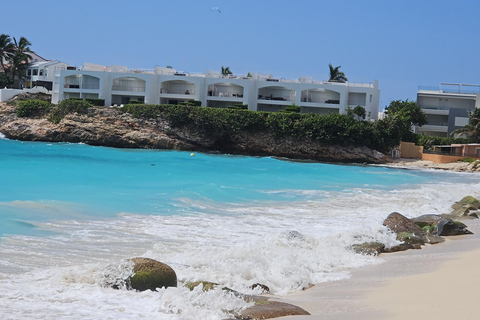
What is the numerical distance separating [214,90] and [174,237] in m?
52.9

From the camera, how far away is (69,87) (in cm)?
6762

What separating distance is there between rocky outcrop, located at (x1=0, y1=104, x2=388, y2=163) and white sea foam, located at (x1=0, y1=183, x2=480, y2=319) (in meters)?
38.6

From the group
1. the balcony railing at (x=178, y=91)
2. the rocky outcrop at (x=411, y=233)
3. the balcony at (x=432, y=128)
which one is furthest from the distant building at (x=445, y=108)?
the rocky outcrop at (x=411, y=233)

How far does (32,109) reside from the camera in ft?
210

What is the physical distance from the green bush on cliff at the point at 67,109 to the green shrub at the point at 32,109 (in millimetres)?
1480

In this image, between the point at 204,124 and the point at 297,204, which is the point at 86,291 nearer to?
the point at 297,204

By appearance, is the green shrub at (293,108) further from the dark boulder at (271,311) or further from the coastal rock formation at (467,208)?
the dark boulder at (271,311)

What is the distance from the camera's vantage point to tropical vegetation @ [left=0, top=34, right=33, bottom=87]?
80938 millimetres

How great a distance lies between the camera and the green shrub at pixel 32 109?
6406 cm

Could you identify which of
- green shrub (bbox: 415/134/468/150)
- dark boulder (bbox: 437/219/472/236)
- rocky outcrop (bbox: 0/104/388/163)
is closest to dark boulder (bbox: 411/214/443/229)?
dark boulder (bbox: 437/219/472/236)

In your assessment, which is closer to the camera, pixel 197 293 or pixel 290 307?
pixel 290 307

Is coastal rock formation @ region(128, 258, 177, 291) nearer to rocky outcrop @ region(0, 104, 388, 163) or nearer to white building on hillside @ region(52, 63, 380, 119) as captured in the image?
rocky outcrop @ region(0, 104, 388, 163)

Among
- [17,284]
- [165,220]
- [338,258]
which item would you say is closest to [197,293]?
[17,284]

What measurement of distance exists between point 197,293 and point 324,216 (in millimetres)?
10129
